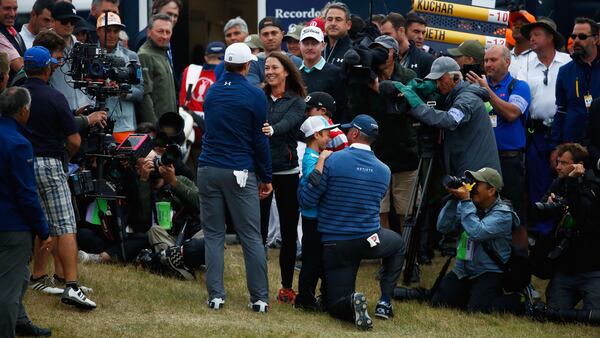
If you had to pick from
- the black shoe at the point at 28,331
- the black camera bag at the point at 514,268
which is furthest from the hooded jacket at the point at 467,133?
the black shoe at the point at 28,331

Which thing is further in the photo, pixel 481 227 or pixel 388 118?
pixel 388 118

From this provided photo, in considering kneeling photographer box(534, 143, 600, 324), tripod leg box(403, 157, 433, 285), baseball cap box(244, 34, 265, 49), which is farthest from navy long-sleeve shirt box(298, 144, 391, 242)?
baseball cap box(244, 34, 265, 49)

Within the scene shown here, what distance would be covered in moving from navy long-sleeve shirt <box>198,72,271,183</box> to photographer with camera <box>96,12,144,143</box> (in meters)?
2.37

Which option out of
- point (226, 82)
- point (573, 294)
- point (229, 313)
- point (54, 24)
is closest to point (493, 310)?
point (573, 294)

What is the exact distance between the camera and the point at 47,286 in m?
9.01

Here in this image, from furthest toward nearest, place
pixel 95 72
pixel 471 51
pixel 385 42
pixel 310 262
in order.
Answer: pixel 471 51 < pixel 385 42 < pixel 95 72 < pixel 310 262

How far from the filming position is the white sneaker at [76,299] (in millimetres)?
8328

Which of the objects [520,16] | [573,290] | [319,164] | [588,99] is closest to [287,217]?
[319,164]

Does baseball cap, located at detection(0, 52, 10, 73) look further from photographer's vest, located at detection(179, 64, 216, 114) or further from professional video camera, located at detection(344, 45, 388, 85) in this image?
photographer's vest, located at detection(179, 64, 216, 114)

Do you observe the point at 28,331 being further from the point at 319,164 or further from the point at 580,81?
the point at 580,81

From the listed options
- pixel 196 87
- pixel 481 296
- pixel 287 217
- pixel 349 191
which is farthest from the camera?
pixel 196 87

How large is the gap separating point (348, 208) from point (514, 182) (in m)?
2.32

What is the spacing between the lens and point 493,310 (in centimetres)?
918

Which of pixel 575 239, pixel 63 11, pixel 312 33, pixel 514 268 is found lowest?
pixel 514 268
